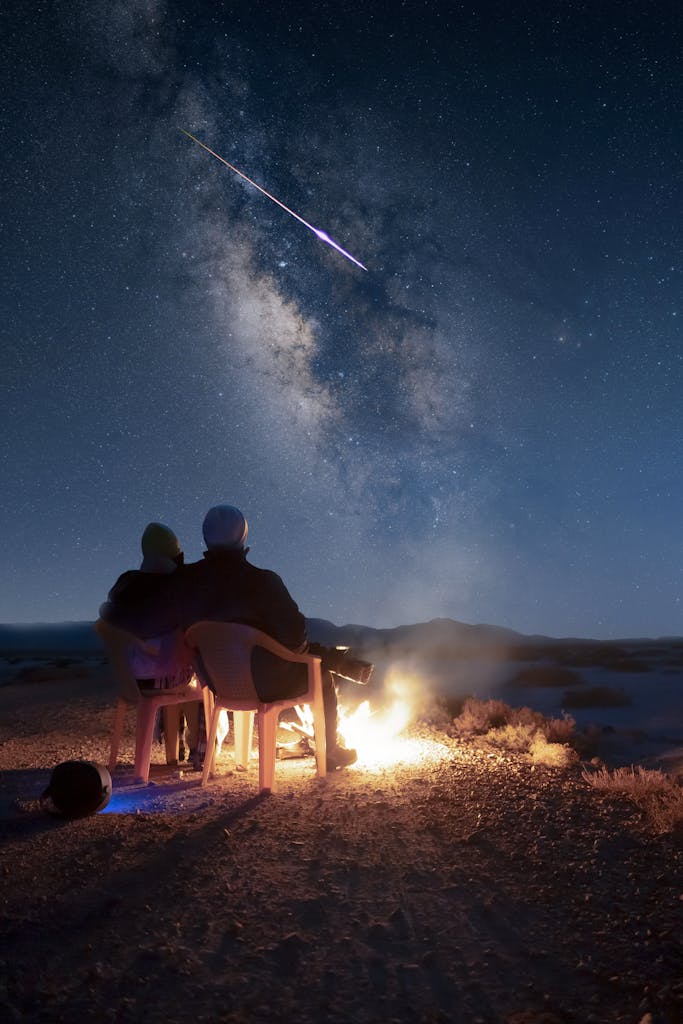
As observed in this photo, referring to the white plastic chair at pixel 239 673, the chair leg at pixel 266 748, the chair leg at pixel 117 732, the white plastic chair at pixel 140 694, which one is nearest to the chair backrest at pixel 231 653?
the white plastic chair at pixel 239 673

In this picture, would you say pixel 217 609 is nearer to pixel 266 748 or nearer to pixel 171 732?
pixel 266 748

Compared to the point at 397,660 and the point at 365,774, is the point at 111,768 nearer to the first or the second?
the point at 365,774

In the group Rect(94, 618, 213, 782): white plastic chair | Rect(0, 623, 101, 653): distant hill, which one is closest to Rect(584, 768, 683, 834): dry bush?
Rect(94, 618, 213, 782): white plastic chair

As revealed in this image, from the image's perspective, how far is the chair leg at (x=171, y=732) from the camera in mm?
6148

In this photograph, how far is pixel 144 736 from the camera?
5402 millimetres

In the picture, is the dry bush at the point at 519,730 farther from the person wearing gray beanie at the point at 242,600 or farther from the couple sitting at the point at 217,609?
the person wearing gray beanie at the point at 242,600

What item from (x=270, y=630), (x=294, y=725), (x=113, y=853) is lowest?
(x=113, y=853)

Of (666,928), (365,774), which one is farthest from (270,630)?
(666,928)

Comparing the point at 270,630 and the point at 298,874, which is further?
the point at 270,630

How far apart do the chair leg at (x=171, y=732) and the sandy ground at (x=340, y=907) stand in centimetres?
91

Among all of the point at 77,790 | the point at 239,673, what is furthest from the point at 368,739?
the point at 77,790

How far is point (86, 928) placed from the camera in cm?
272

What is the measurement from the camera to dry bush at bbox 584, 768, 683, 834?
14.1 ft

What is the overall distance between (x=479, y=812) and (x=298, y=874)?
1.67m
